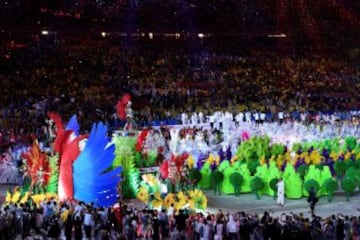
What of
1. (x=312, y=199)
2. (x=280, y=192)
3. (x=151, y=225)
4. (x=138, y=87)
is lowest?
(x=151, y=225)

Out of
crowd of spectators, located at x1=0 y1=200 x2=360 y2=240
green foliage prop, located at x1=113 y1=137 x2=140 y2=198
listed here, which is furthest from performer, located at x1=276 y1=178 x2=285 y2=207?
crowd of spectators, located at x1=0 y1=200 x2=360 y2=240

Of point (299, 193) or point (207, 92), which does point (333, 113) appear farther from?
point (299, 193)

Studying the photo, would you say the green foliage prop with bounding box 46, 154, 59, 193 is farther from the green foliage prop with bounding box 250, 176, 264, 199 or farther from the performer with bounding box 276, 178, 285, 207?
the performer with bounding box 276, 178, 285, 207

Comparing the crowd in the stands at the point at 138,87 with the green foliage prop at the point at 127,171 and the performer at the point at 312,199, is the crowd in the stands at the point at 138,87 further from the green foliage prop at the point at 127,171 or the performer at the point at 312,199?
the performer at the point at 312,199

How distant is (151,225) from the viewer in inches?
625

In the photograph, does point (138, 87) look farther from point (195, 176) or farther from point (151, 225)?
point (151, 225)

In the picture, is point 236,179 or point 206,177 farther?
point 206,177

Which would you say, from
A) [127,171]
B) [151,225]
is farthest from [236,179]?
[151,225]

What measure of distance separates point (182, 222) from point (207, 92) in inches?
1059

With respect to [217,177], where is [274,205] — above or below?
A: below

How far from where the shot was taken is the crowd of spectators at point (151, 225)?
1518 cm

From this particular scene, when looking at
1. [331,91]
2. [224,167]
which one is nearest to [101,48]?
[331,91]

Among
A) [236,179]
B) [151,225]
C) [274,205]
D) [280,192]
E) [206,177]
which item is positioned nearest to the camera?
[151,225]

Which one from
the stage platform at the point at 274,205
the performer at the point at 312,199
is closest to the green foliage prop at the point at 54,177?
the stage platform at the point at 274,205
